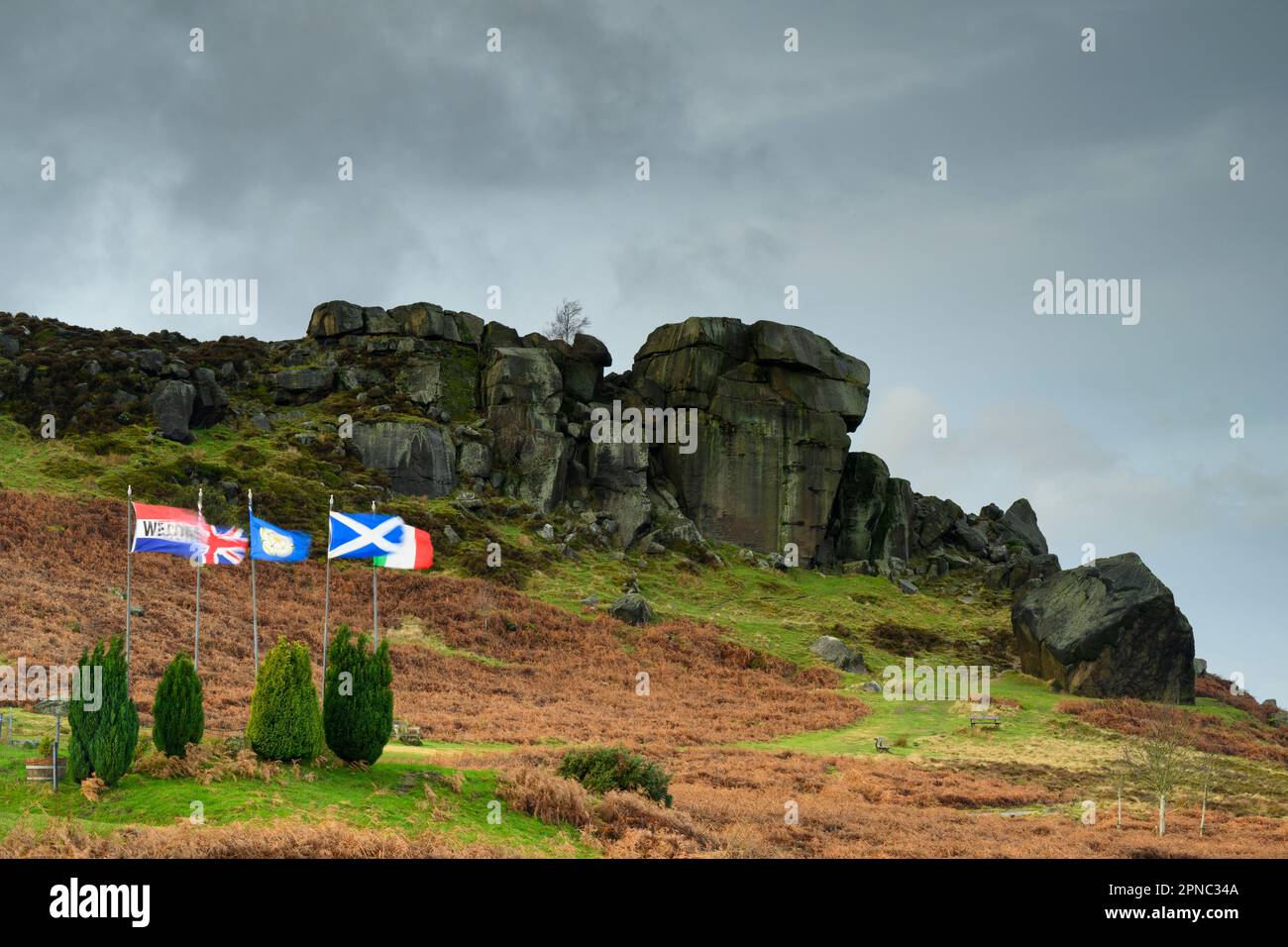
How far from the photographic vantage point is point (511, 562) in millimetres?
58156

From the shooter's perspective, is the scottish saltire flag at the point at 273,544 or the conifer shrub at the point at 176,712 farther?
the scottish saltire flag at the point at 273,544

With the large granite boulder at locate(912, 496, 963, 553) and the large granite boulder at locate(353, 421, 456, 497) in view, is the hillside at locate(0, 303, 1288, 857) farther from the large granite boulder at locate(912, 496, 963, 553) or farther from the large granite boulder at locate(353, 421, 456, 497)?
the large granite boulder at locate(912, 496, 963, 553)

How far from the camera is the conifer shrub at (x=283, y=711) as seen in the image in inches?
752

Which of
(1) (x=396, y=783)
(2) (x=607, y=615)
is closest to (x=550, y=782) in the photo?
(1) (x=396, y=783)

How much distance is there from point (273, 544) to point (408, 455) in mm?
41073

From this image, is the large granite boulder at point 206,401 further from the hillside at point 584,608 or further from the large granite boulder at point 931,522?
the large granite boulder at point 931,522

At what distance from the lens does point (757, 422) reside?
78438 millimetres

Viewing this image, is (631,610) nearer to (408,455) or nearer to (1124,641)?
(408,455)

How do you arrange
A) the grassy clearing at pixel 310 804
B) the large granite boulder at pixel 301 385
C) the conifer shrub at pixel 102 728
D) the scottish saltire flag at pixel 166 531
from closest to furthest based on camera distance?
1. the grassy clearing at pixel 310 804
2. the conifer shrub at pixel 102 728
3. the scottish saltire flag at pixel 166 531
4. the large granite boulder at pixel 301 385

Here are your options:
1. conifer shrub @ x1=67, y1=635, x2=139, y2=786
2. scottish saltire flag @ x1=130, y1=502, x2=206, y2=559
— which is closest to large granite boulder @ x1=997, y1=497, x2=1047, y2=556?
scottish saltire flag @ x1=130, y1=502, x2=206, y2=559

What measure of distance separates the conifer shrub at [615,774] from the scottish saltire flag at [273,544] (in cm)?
921

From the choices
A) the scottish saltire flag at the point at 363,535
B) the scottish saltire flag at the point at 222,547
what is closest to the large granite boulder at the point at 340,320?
the scottish saltire flag at the point at 222,547

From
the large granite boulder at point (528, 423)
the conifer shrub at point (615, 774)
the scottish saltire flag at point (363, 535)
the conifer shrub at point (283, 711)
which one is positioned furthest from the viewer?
the large granite boulder at point (528, 423)
